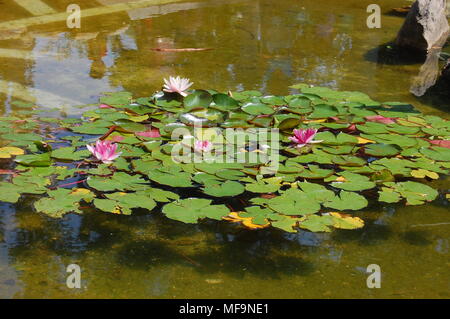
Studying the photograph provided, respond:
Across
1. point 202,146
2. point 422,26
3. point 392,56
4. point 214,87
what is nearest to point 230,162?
point 202,146

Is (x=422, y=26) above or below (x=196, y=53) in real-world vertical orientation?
above

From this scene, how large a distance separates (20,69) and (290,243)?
90.0 inches

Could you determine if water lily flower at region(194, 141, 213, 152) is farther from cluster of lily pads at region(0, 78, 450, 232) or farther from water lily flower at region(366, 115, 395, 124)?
water lily flower at region(366, 115, 395, 124)

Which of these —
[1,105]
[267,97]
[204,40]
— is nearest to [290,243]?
[267,97]

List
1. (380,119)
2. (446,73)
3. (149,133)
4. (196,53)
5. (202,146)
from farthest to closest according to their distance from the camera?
(196,53) → (446,73) → (380,119) → (149,133) → (202,146)

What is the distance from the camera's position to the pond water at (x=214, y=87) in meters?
1.87

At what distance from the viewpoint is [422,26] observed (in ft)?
14.6

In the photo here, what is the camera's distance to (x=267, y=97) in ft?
10.8

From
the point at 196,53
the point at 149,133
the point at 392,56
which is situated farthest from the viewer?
the point at 392,56

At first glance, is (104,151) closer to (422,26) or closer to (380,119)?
(380,119)

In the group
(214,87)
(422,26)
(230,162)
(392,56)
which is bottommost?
(230,162)

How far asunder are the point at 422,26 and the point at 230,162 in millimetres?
2463

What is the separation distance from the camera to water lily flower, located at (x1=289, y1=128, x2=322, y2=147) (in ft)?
8.94

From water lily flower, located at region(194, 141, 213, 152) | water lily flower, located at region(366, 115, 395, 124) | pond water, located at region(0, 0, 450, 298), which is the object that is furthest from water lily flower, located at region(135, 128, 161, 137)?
water lily flower, located at region(366, 115, 395, 124)
